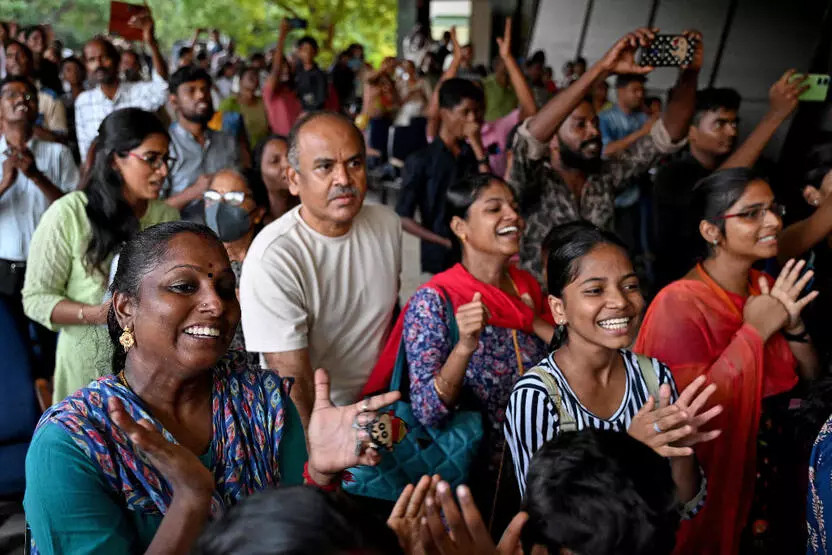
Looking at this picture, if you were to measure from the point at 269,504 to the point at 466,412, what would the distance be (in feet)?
4.28

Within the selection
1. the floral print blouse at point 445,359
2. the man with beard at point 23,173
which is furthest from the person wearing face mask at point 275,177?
the floral print blouse at point 445,359

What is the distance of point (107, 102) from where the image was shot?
16.3 feet

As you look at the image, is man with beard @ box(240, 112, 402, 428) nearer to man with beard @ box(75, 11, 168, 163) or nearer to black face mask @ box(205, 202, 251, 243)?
black face mask @ box(205, 202, 251, 243)

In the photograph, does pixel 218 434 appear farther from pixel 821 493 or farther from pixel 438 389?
pixel 821 493

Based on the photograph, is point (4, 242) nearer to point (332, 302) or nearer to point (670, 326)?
point (332, 302)

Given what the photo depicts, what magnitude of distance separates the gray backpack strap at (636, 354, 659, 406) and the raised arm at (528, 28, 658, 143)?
120 cm

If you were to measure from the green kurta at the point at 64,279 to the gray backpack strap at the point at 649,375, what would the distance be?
1.64m

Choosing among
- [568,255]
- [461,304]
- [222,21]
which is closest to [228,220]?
[461,304]

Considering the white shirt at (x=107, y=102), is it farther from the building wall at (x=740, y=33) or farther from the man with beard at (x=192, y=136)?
the building wall at (x=740, y=33)

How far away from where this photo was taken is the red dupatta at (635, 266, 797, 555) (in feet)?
7.39

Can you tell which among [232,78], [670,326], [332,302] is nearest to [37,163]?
[332,302]

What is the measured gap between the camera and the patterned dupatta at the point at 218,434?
4.44ft

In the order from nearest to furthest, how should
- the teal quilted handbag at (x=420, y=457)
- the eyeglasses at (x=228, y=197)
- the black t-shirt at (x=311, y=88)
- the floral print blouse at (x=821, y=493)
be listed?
the floral print blouse at (x=821, y=493)
the teal quilted handbag at (x=420, y=457)
the eyeglasses at (x=228, y=197)
the black t-shirt at (x=311, y=88)

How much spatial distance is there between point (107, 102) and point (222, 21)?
15.9 m
